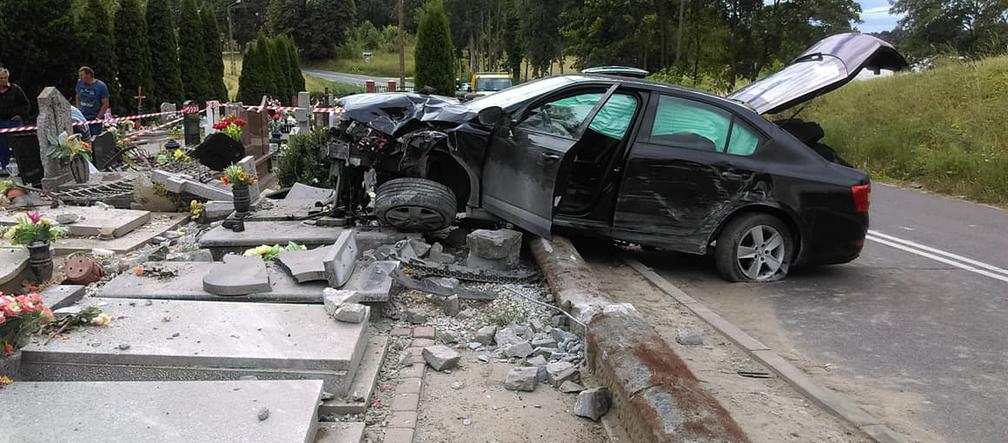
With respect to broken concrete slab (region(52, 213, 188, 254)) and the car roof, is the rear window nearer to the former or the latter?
the car roof

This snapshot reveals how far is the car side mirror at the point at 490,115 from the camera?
600 cm

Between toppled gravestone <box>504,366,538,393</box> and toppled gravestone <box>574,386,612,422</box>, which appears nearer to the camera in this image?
toppled gravestone <box>574,386,612,422</box>

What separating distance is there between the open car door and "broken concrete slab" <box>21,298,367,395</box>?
212 cm

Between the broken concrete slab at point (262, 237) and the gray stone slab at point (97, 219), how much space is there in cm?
142

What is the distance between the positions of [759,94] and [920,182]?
7.98 m

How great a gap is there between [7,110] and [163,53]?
1044 cm

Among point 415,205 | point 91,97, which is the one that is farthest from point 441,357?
point 91,97

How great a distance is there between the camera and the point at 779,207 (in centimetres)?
614

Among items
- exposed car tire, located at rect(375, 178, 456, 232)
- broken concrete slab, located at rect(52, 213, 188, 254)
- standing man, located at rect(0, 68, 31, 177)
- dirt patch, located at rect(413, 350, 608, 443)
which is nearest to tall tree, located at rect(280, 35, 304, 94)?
standing man, located at rect(0, 68, 31, 177)

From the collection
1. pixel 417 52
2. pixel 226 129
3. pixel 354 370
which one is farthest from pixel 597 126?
pixel 417 52

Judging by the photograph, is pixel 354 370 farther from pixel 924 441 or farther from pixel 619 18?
pixel 619 18

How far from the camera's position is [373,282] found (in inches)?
196

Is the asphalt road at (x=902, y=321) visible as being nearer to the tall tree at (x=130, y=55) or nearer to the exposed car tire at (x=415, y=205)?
the exposed car tire at (x=415, y=205)

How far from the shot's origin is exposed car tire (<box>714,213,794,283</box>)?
6207 mm
